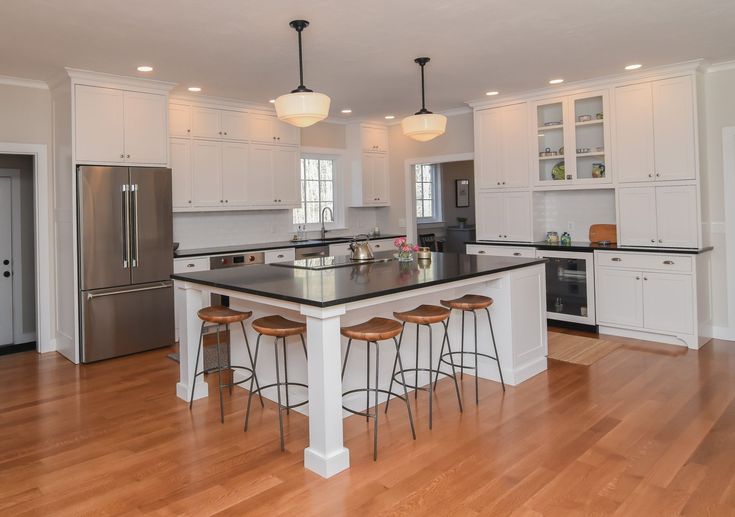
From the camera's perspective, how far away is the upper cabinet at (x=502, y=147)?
641 centimetres

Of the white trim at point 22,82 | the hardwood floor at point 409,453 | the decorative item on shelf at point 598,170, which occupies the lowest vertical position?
the hardwood floor at point 409,453

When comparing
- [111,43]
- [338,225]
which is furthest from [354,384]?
[338,225]

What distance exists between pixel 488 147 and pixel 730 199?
260 centimetres

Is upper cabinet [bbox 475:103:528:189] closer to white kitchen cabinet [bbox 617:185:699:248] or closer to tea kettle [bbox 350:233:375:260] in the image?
white kitchen cabinet [bbox 617:185:699:248]

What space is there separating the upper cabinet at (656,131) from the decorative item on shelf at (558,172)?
0.65 m

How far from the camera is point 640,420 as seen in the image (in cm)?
342

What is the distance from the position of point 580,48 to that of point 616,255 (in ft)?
6.98

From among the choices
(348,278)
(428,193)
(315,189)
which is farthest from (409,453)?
(428,193)

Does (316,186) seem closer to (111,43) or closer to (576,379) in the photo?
(111,43)

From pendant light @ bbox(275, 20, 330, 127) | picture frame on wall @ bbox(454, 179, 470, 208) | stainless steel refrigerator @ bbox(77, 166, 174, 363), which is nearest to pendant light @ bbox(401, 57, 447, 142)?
pendant light @ bbox(275, 20, 330, 127)

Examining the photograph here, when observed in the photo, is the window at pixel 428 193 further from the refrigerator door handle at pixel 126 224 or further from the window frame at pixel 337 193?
the refrigerator door handle at pixel 126 224

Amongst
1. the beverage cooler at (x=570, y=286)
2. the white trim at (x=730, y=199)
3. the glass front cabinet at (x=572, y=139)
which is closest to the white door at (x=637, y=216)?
the glass front cabinet at (x=572, y=139)

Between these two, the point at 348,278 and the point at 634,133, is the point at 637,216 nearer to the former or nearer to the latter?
the point at 634,133

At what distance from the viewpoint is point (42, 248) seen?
5414 millimetres
